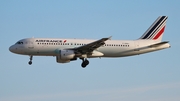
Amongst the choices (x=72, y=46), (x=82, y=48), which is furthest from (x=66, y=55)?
(x=82, y=48)

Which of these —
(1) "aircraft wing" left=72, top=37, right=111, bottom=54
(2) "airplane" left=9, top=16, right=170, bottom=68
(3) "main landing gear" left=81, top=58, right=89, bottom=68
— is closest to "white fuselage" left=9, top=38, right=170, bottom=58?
(2) "airplane" left=9, top=16, right=170, bottom=68

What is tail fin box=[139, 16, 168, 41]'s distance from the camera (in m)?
85.8

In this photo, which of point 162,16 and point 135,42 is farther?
point 162,16

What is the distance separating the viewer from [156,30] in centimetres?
8719

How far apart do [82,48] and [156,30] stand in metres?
15.2

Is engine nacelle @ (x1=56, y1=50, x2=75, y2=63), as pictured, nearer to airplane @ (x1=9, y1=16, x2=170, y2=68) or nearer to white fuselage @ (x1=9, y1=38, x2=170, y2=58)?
airplane @ (x1=9, y1=16, x2=170, y2=68)

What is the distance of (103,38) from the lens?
76.0m

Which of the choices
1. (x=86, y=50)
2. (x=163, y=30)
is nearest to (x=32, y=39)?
(x=86, y=50)

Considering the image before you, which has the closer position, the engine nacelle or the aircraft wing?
the aircraft wing

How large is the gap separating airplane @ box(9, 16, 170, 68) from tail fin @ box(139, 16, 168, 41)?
177 centimetres

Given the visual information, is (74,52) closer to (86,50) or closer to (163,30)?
(86,50)

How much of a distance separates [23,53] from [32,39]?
247cm

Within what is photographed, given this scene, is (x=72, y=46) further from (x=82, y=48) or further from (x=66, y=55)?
(x=66, y=55)

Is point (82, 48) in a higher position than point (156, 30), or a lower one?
lower
